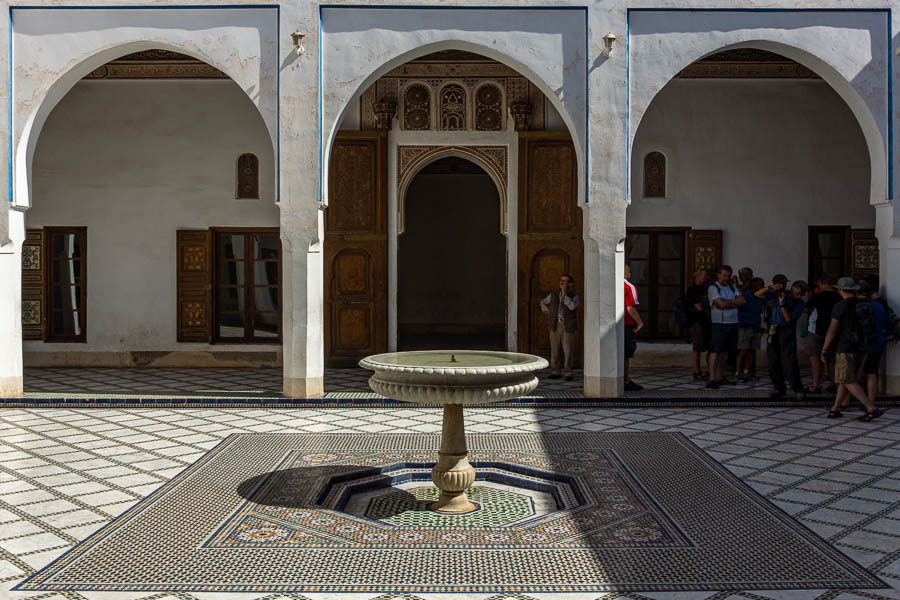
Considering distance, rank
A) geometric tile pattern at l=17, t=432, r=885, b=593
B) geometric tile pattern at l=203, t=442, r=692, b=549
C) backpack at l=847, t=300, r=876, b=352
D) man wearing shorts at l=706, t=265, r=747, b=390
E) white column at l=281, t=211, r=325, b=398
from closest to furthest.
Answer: geometric tile pattern at l=17, t=432, r=885, b=593 → geometric tile pattern at l=203, t=442, r=692, b=549 → backpack at l=847, t=300, r=876, b=352 → white column at l=281, t=211, r=325, b=398 → man wearing shorts at l=706, t=265, r=747, b=390

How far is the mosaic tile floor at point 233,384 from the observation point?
22.2 feet

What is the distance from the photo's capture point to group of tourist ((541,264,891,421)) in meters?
5.70

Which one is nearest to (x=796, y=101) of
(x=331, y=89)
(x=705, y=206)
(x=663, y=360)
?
(x=705, y=206)

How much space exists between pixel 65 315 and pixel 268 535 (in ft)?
20.7

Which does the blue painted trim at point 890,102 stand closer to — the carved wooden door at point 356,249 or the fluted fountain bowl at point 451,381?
the fluted fountain bowl at point 451,381

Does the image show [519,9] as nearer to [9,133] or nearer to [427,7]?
[427,7]

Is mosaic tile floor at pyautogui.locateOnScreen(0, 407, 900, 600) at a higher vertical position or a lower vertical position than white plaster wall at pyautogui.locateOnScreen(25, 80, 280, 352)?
lower

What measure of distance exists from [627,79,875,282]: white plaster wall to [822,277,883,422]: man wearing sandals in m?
2.79

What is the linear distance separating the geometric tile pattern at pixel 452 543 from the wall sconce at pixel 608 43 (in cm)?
336

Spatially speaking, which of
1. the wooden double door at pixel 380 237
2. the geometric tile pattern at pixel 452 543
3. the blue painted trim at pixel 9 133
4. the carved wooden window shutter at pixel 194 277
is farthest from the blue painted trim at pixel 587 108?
the blue painted trim at pixel 9 133

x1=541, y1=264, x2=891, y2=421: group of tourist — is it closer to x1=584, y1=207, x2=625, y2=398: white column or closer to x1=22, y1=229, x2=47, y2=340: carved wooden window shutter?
x1=584, y1=207, x2=625, y2=398: white column

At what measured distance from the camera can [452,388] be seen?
354 cm

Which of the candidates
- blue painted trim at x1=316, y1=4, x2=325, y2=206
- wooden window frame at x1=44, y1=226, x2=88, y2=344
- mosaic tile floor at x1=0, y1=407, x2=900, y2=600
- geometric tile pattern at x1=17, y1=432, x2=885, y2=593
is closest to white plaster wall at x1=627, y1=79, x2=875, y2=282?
mosaic tile floor at x1=0, y1=407, x2=900, y2=600

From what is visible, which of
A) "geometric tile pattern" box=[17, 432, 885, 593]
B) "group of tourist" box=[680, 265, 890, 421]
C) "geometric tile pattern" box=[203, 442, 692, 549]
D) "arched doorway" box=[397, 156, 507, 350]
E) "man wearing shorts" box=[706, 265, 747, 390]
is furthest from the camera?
"arched doorway" box=[397, 156, 507, 350]
